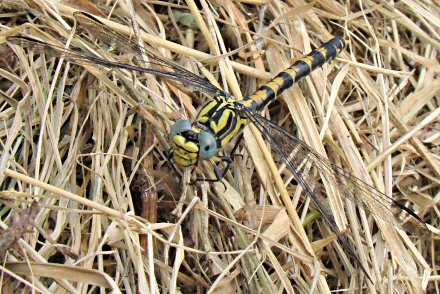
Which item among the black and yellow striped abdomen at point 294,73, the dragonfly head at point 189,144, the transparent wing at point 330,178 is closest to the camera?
the dragonfly head at point 189,144

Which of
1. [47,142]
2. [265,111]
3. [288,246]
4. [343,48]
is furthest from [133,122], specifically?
[343,48]

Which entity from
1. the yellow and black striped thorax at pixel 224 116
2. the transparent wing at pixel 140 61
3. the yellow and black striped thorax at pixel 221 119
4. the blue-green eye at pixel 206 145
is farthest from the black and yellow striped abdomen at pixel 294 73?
the blue-green eye at pixel 206 145

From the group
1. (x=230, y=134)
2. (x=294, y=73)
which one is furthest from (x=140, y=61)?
(x=294, y=73)

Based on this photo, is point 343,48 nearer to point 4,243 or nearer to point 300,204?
point 300,204

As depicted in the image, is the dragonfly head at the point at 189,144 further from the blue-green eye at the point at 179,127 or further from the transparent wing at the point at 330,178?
the transparent wing at the point at 330,178

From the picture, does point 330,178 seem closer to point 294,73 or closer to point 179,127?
point 294,73

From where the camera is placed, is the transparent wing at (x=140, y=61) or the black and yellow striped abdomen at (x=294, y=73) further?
the black and yellow striped abdomen at (x=294, y=73)

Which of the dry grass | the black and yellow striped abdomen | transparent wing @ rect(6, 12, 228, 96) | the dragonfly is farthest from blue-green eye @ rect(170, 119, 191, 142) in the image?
the black and yellow striped abdomen
